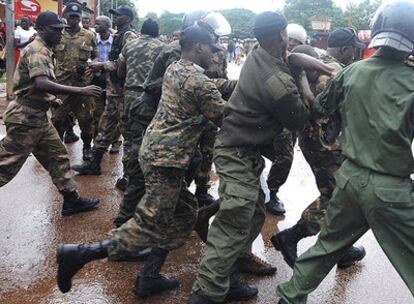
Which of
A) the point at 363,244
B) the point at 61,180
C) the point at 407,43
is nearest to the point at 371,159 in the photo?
the point at 407,43

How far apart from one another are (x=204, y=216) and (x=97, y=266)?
0.91 metres

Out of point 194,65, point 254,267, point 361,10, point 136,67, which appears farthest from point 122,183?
point 361,10

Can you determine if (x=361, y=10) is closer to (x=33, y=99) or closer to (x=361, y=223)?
(x=33, y=99)

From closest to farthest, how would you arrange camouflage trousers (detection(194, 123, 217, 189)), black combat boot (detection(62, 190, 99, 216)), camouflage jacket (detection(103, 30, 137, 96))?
black combat boot (detection(62, 190, 99, 216)), camouflage trousers (detection(194, 123, 217, 189)), camouflage jacket (detection(103, 30, 137, 96))

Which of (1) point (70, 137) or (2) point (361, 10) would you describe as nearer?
(1) point (70, 137)

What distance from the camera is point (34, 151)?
14.4 feet

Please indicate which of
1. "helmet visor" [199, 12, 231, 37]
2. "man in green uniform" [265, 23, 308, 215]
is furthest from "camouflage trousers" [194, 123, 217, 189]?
"helmet visor" [199, 12, 231, 37]

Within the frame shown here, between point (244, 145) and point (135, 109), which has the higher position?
point (244, 145)

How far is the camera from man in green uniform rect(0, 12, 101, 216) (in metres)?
4.05

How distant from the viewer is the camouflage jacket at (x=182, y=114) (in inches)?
122

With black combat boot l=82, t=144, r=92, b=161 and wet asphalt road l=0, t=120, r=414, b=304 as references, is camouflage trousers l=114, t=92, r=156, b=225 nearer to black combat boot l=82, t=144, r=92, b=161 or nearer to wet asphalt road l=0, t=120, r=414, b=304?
wet asphalt road l=0, t=120, r=414, b=304

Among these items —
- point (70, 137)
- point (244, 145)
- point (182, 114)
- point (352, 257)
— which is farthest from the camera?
point (70, 137)

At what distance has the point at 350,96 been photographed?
8.57 ft

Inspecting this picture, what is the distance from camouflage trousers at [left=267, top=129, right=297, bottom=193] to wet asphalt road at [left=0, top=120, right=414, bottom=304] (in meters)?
0.38
